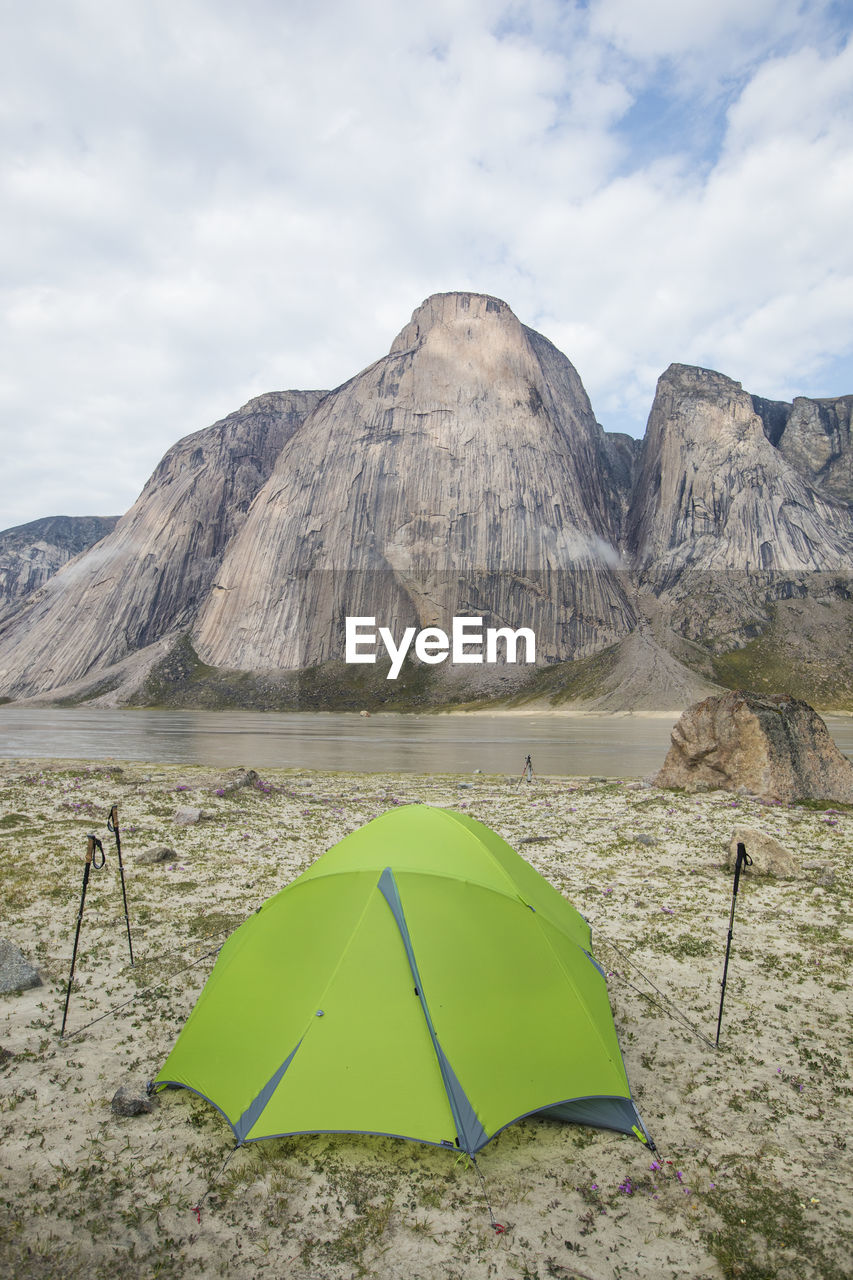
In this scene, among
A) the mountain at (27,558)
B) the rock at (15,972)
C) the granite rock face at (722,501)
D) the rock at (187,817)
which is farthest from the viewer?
the mountain at (27,558)

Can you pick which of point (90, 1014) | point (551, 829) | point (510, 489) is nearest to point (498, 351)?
point (510, 489)

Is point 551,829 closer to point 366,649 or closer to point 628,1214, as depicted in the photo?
point 628,1214

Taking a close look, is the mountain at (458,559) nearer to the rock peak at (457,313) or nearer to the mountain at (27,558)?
the rock peak at (457,313)

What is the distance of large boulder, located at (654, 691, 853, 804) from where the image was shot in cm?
2114

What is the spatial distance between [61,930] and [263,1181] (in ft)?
20.5

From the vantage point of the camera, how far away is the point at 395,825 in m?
7.75

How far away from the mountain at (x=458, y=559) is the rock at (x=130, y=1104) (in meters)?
105

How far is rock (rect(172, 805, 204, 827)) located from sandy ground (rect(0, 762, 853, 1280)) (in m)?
4.84

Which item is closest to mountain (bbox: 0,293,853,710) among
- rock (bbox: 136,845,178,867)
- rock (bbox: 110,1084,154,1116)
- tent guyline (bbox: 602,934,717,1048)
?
rock (bbox: 136,845,178,867)

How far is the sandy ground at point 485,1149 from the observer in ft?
15.0

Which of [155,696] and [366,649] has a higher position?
[366,649]

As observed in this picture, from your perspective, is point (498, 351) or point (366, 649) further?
point (498, 351)

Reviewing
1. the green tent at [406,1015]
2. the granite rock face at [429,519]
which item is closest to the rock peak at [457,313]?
the granite rock face at [429,519]

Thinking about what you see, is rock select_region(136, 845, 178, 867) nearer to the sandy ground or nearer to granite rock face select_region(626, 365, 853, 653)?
the sandy ground
